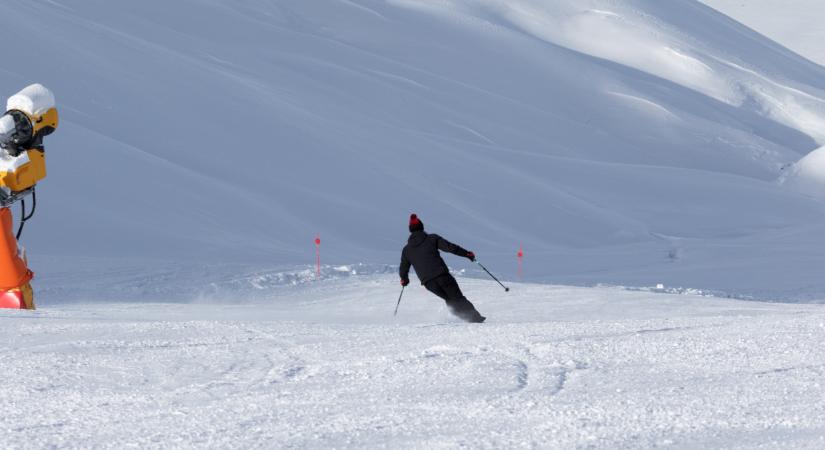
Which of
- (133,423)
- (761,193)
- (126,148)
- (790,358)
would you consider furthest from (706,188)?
(133,423)

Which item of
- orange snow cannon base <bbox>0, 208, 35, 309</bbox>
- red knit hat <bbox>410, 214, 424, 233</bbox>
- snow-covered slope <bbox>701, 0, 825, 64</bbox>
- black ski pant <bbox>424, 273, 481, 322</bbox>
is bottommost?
orange snow cannon base <bbox>0, 208, 35, 309</bbox>

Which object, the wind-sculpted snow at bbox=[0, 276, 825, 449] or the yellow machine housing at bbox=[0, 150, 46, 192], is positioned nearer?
the wind-sculpted snow at bbox=[0, 276, 825, 449]

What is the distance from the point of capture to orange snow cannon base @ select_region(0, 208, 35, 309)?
980 centimetres

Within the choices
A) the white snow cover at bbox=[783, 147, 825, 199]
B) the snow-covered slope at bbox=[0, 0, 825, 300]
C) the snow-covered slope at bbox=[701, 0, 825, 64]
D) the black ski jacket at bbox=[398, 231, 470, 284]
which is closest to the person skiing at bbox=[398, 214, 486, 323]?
the black ski jacket at bbox=[398, 231, 470, 284]

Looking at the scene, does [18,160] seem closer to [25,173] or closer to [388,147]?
[25,173]

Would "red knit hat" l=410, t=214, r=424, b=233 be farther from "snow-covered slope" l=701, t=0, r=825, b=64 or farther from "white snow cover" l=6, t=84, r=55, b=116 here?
"snow-covered slope" l=701, t=0, r=825, b=64

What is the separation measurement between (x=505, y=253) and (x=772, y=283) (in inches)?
212

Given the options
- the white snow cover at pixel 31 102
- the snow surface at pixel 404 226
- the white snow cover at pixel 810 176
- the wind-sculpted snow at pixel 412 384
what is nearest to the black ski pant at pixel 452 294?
the snow surface at pixel 404 226

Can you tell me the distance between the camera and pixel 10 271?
9891 mm

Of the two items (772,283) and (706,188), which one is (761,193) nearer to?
(706,188)

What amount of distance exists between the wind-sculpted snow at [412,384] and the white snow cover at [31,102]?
1.61 metres

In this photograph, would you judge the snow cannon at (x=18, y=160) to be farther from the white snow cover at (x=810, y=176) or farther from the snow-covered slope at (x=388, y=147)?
the white snow cover at (x=810, y=176)

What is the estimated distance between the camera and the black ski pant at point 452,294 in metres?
11.1

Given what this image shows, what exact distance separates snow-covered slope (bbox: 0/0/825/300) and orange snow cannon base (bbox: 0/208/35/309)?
17.1 ft
